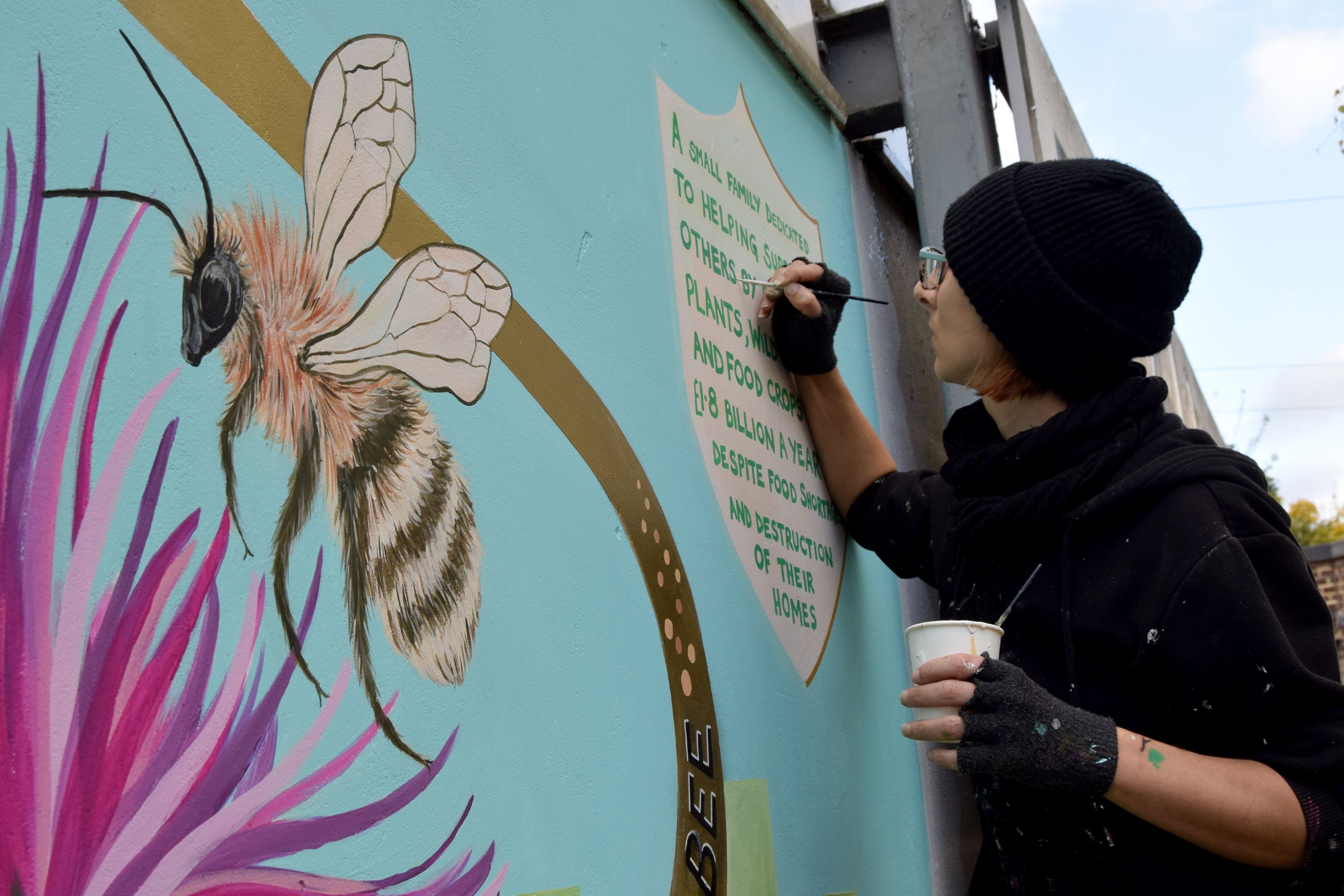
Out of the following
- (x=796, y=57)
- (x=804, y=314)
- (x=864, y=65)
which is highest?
(x=864, y=65)

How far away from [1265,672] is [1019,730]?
0.31m

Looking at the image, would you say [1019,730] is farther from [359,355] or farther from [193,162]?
[193,162]

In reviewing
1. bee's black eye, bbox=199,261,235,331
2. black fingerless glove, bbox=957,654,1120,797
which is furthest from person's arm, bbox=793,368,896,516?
bee's black eye, bbox=199,261,235,331

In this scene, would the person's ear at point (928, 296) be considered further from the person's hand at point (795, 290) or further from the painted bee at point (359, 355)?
the painted bee at point (359, 355)

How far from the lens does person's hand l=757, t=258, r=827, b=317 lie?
73.5 inches

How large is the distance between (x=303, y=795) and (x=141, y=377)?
1.11 ft

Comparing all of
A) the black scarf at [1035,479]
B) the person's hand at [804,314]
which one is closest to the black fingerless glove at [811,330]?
the person's hand at [804,314]

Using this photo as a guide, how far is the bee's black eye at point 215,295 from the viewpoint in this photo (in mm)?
856

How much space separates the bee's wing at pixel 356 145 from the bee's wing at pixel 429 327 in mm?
54

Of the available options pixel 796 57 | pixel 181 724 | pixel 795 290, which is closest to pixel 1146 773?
pixel 795 290

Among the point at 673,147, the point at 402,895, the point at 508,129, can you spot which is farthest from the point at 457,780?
the point at 673,147

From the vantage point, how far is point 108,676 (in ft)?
2.43

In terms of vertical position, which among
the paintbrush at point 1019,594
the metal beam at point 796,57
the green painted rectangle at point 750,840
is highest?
the metal beam at point 796,57

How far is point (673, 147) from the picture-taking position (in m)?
1.69
